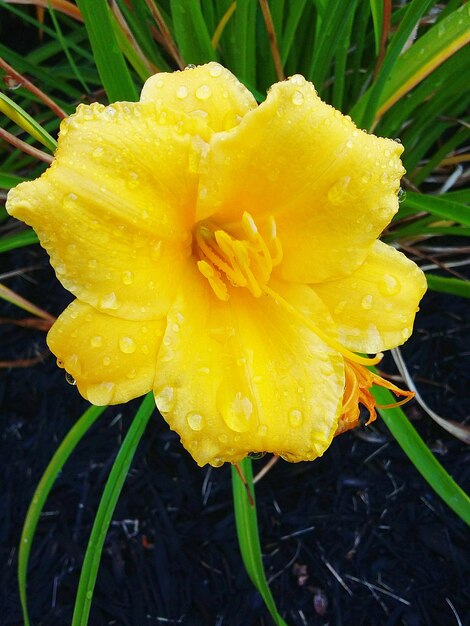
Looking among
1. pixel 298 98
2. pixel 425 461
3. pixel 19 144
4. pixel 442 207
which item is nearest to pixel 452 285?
pixel 442 207

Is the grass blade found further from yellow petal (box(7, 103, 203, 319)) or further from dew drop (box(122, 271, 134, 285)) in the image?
dew drop (box(122, 271, 134, 285))

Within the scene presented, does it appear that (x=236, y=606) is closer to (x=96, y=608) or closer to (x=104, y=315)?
(x=96, y=608)

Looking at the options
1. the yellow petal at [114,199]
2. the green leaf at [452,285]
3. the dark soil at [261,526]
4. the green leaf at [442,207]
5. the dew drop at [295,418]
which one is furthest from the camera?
the dark soil at [261,526]

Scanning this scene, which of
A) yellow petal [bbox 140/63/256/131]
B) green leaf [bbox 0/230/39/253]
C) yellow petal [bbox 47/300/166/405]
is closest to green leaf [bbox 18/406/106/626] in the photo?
green leaf [bbox 0/230/39/253]

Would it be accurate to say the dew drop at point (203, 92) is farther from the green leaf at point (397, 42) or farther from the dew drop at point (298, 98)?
the green leaf at point (397, 42)

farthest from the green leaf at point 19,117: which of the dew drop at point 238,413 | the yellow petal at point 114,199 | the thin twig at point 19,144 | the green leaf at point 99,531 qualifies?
the green leaf at point 99,531

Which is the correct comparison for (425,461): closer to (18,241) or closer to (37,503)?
(37,503)
